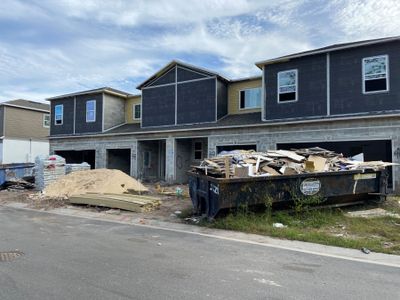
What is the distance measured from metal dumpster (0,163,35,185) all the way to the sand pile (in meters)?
5.11

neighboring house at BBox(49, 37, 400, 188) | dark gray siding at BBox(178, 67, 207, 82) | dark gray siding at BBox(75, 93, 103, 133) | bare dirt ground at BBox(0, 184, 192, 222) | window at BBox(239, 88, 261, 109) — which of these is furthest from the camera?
dark gray siding at BBox(75, 93, 103, 133)

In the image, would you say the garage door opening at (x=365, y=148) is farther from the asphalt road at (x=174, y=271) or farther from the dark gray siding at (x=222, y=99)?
the asphalt road at (x=174, y=271)

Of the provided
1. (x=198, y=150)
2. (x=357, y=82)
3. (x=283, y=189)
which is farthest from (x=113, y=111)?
(x=283, y=189)

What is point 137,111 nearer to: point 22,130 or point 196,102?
point 196,102

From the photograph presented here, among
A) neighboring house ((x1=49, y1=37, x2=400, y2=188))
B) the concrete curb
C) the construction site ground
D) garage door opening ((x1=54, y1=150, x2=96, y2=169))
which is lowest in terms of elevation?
the concrete curb

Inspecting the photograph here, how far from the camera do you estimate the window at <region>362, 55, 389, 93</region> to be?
15.7 metres

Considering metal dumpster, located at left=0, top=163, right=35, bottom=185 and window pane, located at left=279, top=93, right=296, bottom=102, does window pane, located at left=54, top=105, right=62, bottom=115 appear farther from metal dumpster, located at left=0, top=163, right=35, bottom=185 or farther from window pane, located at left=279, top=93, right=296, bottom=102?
window pane, located at left=279, top=93, right=296, bottom=102

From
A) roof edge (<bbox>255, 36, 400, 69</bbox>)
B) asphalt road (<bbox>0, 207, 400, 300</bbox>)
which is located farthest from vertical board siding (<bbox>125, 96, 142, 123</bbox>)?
asphalt road (<bbox>0, 207, 400, 300</bbox>)

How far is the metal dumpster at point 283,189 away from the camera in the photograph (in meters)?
9.22

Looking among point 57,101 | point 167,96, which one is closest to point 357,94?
point 167,96

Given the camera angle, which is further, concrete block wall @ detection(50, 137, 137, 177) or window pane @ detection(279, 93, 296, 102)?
concrete block wall @ detection(50, 137, 137, 177)

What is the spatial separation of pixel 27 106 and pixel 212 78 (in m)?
23.7

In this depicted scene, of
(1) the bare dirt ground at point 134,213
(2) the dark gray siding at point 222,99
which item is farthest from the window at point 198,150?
(1) the bare dirt ground at point 134,213

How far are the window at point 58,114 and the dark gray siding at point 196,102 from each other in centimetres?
1209
